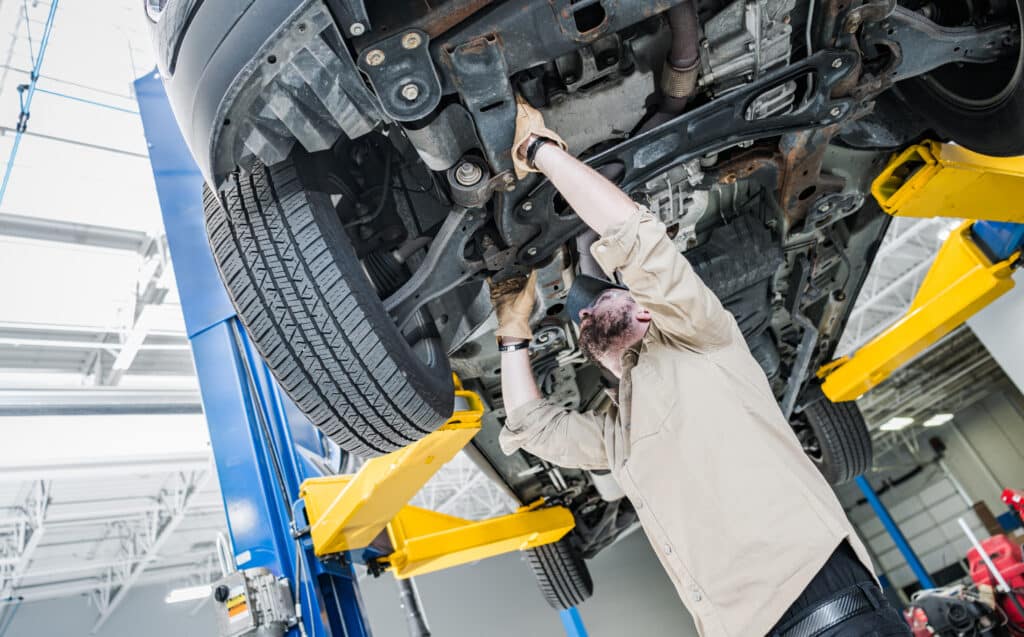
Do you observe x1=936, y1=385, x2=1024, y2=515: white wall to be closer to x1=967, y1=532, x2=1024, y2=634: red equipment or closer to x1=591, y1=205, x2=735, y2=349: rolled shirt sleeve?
x1=967, y1=532, x2=1024, y2=634: red equipment

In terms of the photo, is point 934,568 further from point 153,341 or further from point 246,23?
point 246,23

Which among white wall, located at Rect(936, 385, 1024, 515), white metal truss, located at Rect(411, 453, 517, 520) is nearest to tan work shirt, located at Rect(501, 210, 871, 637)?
white metal truss, located at Rect(411, 453, 517, 520)

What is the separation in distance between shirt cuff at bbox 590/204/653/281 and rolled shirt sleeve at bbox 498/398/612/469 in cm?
65

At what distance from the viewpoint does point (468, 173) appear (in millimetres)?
1616

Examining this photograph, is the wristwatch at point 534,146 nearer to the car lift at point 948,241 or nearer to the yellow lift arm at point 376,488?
the yellow lift arm at point 376,488

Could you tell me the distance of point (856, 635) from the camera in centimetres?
134

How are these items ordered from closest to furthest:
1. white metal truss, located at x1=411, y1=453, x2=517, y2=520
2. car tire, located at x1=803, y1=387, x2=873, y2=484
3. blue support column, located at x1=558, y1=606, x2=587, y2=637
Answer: car tire, located at x1=803, y1=387, x2=873, y2=484, blue support column, located at x1=558, y1=606, x2=587, y2=637, white metal truss, located at x1=411, y1=453, x2=517, y2=520

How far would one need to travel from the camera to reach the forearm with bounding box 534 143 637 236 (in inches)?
58.7

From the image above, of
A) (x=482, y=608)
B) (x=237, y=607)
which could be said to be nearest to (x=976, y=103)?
(x=237, y=607)

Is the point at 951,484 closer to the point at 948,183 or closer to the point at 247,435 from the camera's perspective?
the point at 948,183

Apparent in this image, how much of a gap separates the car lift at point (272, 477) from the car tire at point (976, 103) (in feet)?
5.73

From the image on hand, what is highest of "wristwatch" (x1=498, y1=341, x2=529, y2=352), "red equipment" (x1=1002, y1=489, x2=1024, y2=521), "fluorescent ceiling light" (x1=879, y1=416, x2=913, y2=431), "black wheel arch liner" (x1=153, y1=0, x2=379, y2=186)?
"fluorescent ceiling light" (x1=879, y1=416, x2=913, y2=431)

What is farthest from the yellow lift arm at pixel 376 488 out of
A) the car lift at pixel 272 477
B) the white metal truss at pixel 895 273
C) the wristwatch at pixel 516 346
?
the white metal truss at pixel 895 273

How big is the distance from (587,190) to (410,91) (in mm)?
415
